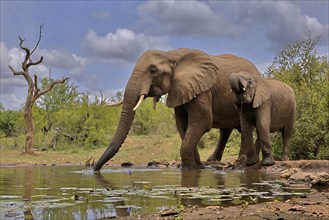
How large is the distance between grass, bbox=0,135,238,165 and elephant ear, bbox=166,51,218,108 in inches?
324

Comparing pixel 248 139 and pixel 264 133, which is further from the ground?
pixel 264 133

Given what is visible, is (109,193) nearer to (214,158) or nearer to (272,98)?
(272,98)

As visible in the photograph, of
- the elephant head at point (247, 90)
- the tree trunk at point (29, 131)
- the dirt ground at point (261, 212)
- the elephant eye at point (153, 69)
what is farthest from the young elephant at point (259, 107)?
the tree trunk at point (29, 131)

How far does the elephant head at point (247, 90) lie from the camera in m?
12.1

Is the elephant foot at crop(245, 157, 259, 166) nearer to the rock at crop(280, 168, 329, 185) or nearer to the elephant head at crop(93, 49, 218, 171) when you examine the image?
the elephant head at crop(93, 49, 218, 171)

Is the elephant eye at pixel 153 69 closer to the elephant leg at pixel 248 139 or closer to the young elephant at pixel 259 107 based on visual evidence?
the young elephant at pixel 259 107

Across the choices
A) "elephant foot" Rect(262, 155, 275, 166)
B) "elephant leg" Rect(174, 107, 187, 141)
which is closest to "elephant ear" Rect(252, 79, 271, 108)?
"elephant foot" Rect(262, 155, 275, 166)

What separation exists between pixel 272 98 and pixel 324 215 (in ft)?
29.5

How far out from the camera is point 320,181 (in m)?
8.13

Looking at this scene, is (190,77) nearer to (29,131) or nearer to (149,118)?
(29,131)

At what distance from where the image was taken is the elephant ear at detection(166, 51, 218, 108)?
12.8 m

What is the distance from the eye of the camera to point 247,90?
12352 millimetres

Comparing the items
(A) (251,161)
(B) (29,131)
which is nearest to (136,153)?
(B) (29,131)

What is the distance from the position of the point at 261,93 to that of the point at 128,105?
331cm
